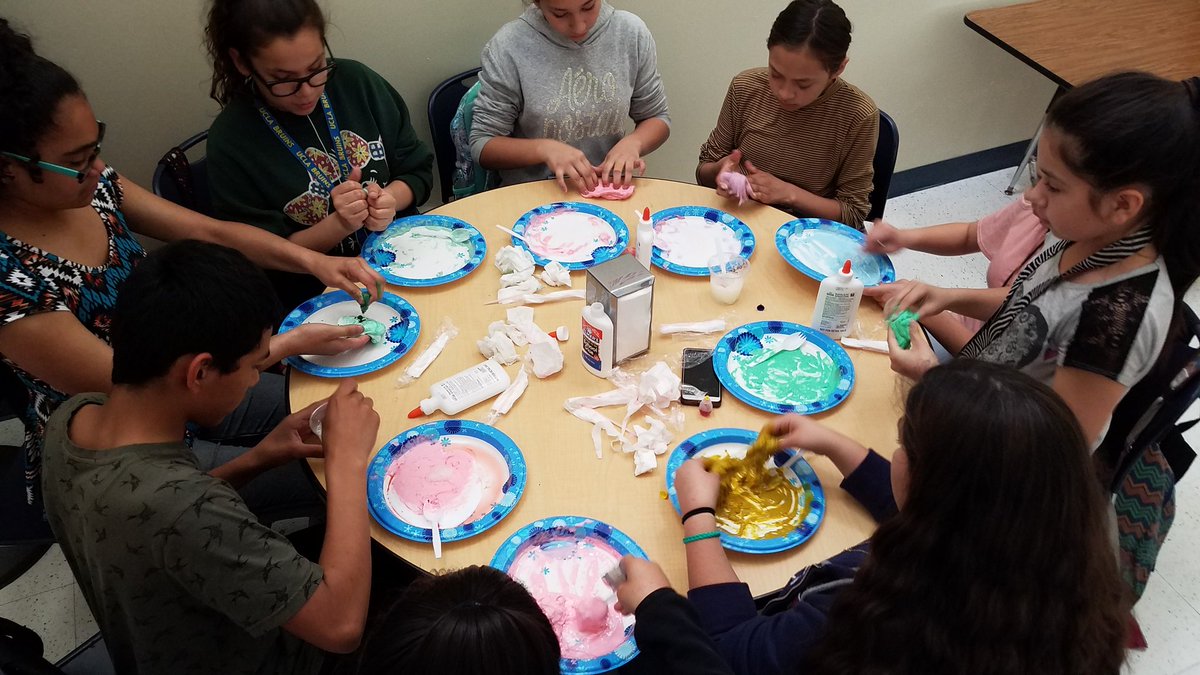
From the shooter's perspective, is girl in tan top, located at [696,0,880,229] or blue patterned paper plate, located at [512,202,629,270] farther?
girl in tan top, located at [696,0,880,229]

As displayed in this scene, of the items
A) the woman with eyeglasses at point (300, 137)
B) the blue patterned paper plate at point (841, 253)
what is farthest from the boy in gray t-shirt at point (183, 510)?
the blue patterned paper plate at point (841, 253)

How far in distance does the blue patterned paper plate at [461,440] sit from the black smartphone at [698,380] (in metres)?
0.39

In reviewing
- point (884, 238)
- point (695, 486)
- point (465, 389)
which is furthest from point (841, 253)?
point (465, 389)

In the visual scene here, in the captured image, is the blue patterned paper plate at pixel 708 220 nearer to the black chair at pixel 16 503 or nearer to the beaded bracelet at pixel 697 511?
the beaded bracelet at pixel 697 511

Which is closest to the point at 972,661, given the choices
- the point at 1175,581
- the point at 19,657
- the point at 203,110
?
the point at 19,657

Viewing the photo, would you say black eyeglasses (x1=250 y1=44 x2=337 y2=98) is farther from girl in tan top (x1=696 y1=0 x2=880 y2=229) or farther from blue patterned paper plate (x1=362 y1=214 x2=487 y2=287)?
girl in tan top (x1=696 y1=0 x2=880 y2=229)

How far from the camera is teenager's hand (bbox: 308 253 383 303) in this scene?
5.88 feet

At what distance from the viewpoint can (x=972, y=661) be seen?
940 millimetres

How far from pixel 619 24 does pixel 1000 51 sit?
7.63ft

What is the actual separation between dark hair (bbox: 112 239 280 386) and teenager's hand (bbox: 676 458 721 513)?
80 cm

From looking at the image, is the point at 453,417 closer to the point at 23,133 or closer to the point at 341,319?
the point at 341,319

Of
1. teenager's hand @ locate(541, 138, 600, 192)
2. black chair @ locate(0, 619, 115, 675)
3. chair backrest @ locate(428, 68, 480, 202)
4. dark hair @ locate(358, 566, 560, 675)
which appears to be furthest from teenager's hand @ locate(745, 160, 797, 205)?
black chair @ locate(0, 619, 115, 675)

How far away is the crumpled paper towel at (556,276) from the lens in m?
1.88

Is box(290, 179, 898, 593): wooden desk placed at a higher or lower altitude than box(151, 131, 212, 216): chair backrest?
lower
